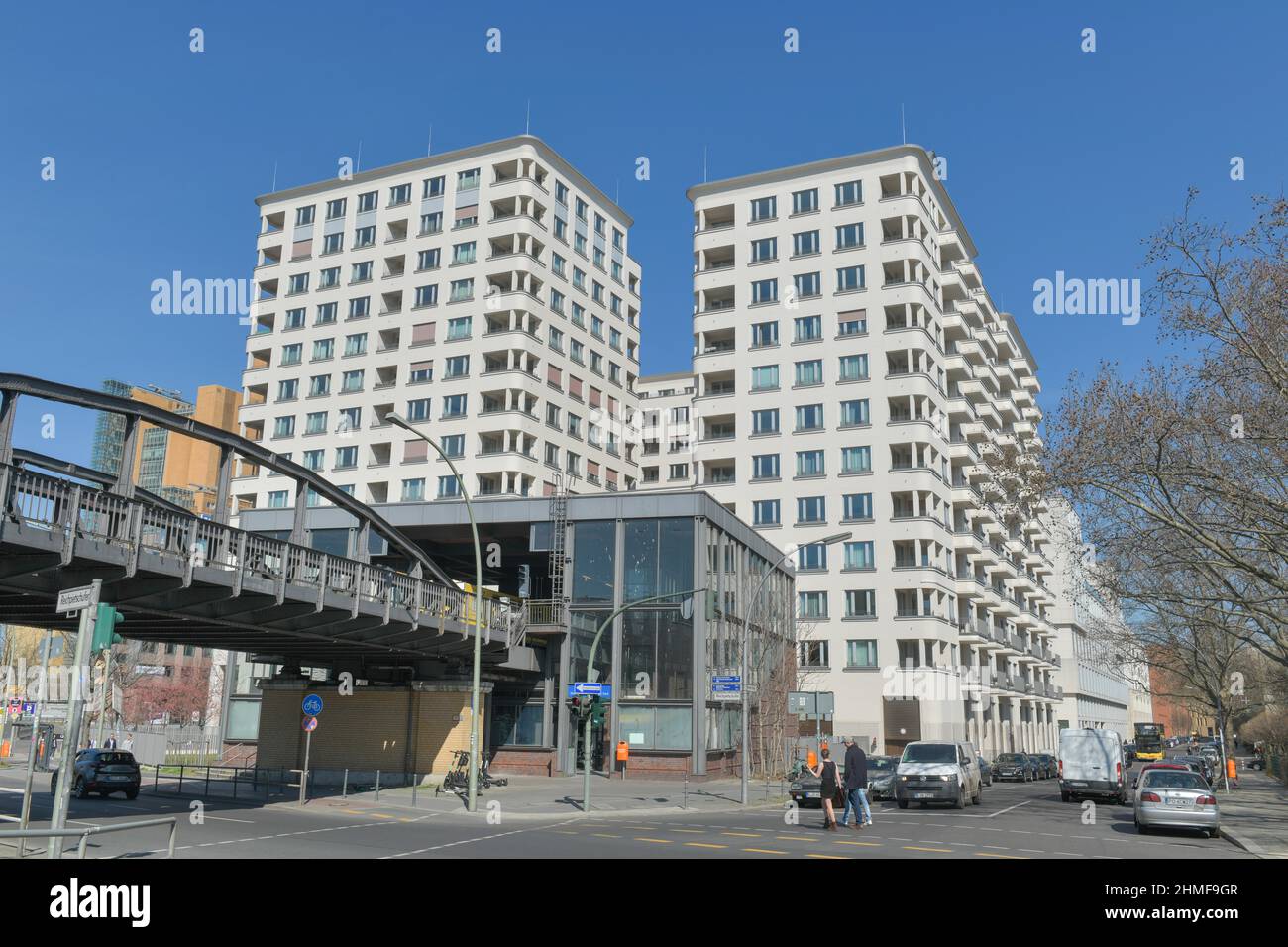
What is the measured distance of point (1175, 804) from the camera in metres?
21.6

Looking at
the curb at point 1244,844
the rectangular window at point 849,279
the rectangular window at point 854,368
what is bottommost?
the curb at point 1244,844

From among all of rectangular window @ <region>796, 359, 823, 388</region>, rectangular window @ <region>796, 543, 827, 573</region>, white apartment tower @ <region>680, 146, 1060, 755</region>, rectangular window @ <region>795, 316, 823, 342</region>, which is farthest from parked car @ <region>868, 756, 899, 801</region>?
rectangular window @ <region>795, 316, 823, 342</region>

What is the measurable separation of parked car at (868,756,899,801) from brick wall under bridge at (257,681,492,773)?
13.3 metres

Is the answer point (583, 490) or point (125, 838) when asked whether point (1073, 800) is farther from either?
point (583, 490)

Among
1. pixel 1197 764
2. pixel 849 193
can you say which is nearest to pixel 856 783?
pixel 1197 764

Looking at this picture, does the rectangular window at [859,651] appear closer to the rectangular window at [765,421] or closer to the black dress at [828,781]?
the rectangular window at [765,421]

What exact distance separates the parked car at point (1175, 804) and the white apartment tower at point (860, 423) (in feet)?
120

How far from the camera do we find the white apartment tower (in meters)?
59.5

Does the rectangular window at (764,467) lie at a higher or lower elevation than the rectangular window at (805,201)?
lower

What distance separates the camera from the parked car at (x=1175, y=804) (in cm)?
2136

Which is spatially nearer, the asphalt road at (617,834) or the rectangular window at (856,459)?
the asphalt road at (617,834)

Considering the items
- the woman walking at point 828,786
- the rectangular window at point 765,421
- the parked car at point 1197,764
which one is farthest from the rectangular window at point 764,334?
the woman walking at point 828,786

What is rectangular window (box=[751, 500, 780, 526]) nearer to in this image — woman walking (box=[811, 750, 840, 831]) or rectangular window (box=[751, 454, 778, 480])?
rectangular window (box=[751, 454, 778, 480])

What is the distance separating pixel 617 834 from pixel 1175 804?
1210cm
